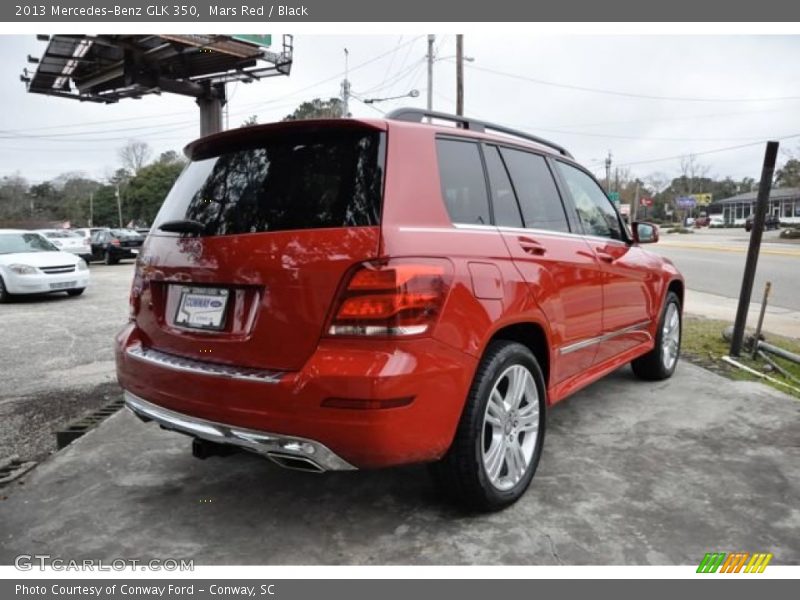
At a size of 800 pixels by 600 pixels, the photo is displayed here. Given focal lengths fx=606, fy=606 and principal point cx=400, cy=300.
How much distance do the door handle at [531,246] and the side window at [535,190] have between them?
5.5 inches

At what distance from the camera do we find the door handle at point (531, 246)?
3.01m

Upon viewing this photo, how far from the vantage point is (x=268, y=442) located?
7.78 feet

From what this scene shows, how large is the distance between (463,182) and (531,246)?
1.69 feet

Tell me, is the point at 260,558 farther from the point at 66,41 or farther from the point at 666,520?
the point at 66,41

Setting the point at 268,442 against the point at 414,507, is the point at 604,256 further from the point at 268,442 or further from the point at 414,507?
the point at 268,442

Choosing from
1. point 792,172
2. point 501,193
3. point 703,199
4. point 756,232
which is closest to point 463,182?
point 501,193

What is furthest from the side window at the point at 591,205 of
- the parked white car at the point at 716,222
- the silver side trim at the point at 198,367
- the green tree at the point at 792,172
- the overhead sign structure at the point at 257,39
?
the parked white car at the point at 716,222

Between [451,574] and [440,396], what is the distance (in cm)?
69

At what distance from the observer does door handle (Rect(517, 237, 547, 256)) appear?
3.01 m

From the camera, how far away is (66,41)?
11836 mm

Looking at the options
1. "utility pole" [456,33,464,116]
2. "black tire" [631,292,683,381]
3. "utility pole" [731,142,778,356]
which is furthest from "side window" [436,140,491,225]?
"utility pole" [456,33,464,116]

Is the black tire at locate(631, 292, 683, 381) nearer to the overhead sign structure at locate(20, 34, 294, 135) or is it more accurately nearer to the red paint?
the red paint

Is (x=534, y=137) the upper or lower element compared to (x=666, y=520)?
upper
